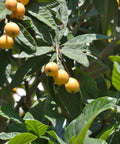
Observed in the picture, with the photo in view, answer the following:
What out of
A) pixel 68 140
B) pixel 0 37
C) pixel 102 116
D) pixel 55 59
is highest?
pixel 0 37

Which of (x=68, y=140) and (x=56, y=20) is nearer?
(x=68, y=140)

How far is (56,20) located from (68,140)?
1.59 ft

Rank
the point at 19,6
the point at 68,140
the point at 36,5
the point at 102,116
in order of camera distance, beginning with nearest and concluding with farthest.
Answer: the point at 68,140 → the point at 19,6 → the point at 36,5 → the point at 102,116

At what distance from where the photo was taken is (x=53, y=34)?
4.13 ft

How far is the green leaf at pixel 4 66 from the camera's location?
47.3 inches

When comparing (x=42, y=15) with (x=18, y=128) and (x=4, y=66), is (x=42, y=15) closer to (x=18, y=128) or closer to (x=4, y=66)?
(x=4, y=66)

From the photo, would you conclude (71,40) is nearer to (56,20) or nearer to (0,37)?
(56,20)

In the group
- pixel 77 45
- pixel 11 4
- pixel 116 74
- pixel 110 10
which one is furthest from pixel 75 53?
pixel 110 10

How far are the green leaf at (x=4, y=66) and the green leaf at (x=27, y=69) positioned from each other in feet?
0.13

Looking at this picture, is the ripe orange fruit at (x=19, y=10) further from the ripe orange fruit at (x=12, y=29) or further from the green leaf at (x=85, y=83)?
the green leaf at (x=85, y=83)

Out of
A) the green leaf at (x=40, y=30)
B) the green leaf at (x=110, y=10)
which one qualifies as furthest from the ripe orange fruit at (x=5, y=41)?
the green leaf at (x=110, y=10)

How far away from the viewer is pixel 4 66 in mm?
1225

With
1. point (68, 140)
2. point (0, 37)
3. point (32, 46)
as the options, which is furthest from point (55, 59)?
point (68, 140)

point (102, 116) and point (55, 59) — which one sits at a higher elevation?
point (55, 59)
